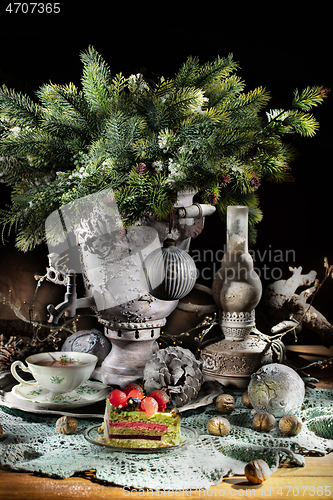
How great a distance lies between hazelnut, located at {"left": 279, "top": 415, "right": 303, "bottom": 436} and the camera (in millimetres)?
888

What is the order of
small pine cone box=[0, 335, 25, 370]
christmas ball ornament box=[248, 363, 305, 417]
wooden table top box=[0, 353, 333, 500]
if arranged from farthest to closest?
small pine cone box=[0, 335, 25, 370]
christmas ball ornament box=[248, 363, 305, 417]
wooden table top box=[0, 353, 333, 500]

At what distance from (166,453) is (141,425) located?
57mm

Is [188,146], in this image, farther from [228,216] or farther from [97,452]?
[97,452]

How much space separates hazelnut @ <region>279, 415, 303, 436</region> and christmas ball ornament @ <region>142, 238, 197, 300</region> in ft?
0.91

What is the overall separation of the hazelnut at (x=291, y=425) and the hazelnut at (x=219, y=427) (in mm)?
91

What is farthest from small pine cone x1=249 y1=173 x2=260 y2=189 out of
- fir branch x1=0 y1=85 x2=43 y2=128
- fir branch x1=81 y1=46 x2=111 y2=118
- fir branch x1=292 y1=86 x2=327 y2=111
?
fir branch x1=0 y1=85 x2=43 y2=128

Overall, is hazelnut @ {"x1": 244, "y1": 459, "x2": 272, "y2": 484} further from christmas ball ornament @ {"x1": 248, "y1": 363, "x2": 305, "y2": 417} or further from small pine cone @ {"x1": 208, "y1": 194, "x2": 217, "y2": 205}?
small pine cone @ {"x1": 208, "y1": 194, "x2": 217, "y2": 205}

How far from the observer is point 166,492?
72 centimetres

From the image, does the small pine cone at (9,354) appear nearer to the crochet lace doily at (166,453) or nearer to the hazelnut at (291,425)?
the crochet lace doily at (166,453)

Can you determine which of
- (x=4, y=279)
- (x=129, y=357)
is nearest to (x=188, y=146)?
(x=129, y=357)

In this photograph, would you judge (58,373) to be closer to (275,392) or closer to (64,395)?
(64,395)

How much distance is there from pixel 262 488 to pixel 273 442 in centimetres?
13

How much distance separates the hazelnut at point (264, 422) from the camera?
906mm

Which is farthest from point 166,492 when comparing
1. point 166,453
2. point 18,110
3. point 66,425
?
point 18,110
